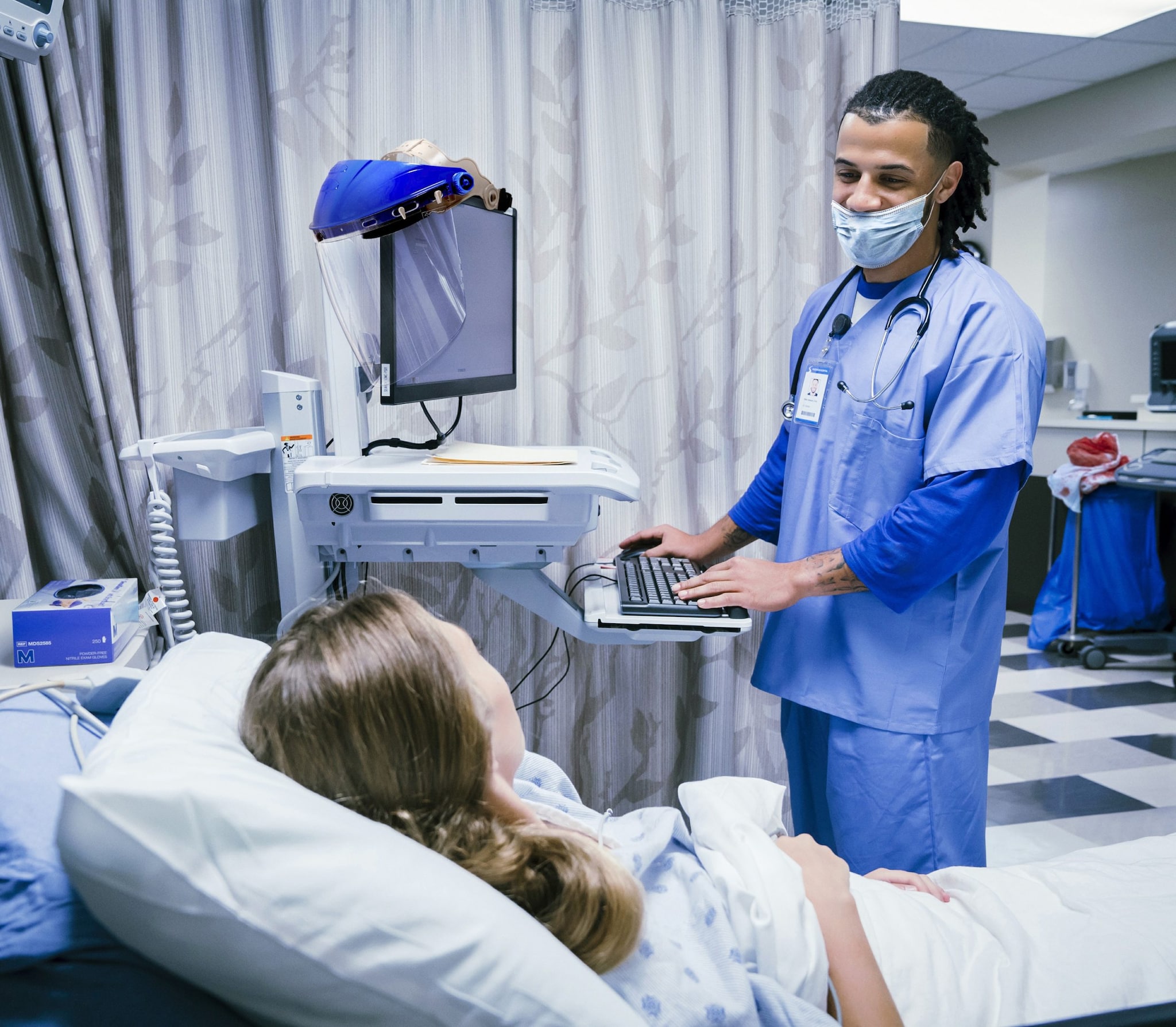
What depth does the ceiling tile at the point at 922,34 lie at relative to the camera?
3713 millimetres

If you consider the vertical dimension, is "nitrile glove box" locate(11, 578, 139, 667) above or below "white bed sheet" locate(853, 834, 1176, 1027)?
above

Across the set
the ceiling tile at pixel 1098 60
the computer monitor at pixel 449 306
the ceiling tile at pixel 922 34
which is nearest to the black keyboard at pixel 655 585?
the computer monitor at pixel 449 306

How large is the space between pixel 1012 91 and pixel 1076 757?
3.49m

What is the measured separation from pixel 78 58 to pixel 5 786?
1575mm

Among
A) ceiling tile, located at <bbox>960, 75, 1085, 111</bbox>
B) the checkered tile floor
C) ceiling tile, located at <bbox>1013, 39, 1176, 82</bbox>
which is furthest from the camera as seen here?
ceiling tile, located at <bbox>960, 75, 1085, 111</bbox>

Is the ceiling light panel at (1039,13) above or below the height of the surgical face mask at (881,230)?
above

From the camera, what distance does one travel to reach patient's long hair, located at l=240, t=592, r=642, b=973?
27.1 inches

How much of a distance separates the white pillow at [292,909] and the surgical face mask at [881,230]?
1200 mm

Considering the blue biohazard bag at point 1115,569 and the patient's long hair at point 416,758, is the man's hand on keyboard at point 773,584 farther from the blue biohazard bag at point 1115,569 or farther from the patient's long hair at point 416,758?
the blue biohazard bag at point 1115,569

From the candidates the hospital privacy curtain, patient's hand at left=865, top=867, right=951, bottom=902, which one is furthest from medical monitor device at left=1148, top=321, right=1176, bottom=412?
patient's hand at left=865, top=867, right=951, bottom=902

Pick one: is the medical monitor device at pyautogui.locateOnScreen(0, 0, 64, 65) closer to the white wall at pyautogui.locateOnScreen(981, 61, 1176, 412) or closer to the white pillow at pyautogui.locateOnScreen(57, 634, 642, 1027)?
the white pillow at pyautogui.locateOnScreen(57, 634, 642, 1027)

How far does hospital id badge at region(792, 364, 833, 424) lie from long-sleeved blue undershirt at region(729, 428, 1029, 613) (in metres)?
0.22

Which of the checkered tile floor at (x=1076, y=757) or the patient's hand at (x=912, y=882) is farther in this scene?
the checkered tile floor at (x=1076, y=757)

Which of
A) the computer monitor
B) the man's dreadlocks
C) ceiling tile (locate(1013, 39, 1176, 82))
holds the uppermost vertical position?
ceiling tile (locate(1013, 39, 1176, 82))
